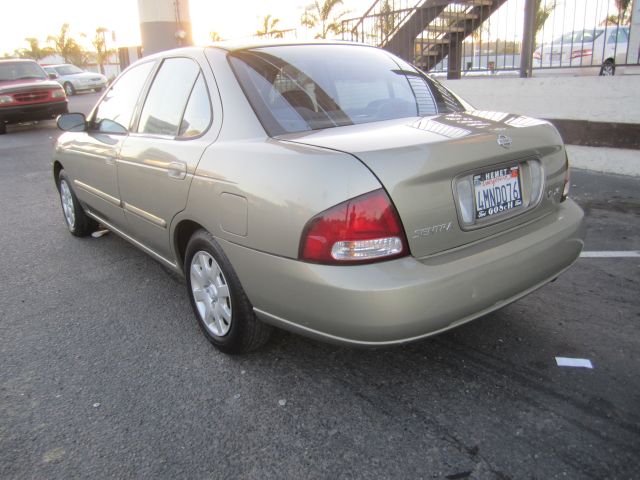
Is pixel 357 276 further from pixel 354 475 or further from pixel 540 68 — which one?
pixel 540 68

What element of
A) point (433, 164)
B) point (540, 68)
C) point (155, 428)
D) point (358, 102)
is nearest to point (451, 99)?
point (358, 102)

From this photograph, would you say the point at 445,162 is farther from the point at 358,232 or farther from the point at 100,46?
the point at 100,46

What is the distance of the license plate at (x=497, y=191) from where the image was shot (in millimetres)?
2346

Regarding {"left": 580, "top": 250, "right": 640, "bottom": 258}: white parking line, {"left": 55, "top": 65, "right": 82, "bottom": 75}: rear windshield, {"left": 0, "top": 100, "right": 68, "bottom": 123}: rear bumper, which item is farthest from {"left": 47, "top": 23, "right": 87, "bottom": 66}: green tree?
{"left": 580, "top": 250, "right": 640, "bottom": 258}: white parking line

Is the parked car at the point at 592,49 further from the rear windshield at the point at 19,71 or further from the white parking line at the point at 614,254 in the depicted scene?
the rear windshield at the point at 19,71

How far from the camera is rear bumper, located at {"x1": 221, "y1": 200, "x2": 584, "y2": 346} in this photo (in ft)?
6.89

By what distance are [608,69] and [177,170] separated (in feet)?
20.3

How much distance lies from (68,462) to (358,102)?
219cm

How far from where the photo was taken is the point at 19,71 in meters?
14.7

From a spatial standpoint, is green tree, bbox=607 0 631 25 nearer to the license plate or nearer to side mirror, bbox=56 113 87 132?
the license plate

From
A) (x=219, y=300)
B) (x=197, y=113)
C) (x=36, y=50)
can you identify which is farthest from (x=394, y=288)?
(x=36, y=50)

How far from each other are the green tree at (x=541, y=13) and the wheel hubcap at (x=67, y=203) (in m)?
6.23

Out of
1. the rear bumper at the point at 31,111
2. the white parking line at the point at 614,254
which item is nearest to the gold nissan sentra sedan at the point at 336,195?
the white parking line at the point at 614,254

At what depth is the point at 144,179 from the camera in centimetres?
331
